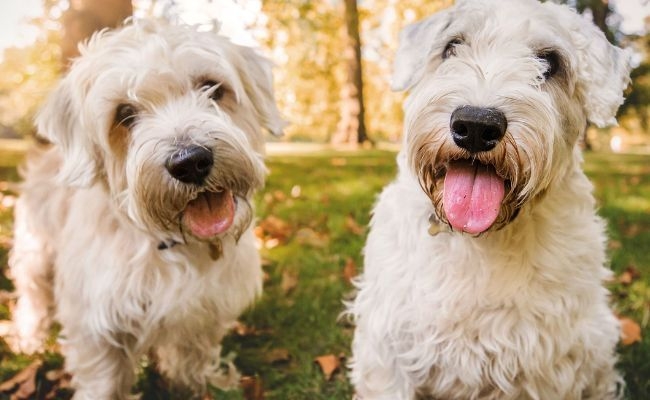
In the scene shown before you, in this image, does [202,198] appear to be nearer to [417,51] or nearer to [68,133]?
[68,133]

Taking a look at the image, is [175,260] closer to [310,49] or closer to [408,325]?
[408,325]

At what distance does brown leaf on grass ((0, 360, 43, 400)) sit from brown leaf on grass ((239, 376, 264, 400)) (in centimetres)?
119

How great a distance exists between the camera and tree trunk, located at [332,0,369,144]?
16.2m

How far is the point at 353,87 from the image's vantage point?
1702 cm

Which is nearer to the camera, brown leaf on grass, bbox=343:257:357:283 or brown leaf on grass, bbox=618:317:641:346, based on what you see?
brown leaf on grass, bbox=618:317:641:346

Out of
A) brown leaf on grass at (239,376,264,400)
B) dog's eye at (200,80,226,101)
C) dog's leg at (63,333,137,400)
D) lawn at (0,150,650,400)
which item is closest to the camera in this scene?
dog's eye at (200,80,226,101)

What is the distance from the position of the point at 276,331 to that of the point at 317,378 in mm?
681

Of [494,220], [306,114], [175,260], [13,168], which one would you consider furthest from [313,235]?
[306,114]

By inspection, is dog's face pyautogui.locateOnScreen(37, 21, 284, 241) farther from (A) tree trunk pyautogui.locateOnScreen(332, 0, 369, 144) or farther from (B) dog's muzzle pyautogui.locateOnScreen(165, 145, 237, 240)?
(A) tree trunk pyautogui.locateOnScreen(332, 0, 369, 144)

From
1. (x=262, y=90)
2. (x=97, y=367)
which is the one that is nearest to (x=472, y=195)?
(x=262, y=90)

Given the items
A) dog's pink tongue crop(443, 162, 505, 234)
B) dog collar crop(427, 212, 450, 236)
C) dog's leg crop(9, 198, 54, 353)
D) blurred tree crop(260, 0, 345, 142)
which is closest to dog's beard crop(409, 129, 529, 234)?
dog's pink tongue crop(443, 162, 505, 234)

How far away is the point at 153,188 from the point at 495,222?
1.51m

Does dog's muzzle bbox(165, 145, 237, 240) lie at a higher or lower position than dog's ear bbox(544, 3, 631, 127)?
lower

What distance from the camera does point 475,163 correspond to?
226cm
